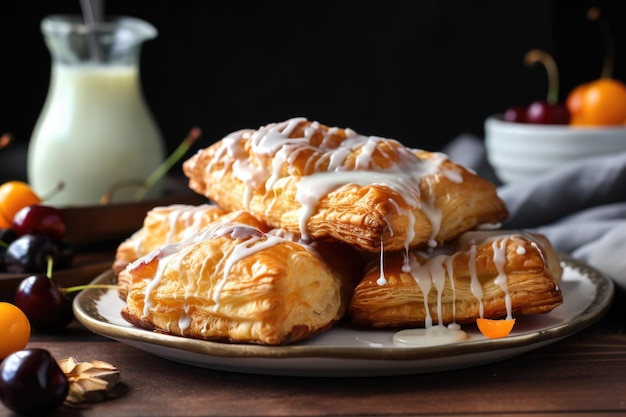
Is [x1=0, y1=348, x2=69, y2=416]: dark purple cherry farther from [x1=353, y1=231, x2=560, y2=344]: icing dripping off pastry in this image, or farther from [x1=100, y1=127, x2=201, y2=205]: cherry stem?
[x1=100, y1=127, x2=201, y2=205]: cherry stem

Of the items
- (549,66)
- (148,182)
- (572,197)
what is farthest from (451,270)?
(549,66)

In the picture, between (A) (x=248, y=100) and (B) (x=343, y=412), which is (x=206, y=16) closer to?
(A) (x=248, y=100)

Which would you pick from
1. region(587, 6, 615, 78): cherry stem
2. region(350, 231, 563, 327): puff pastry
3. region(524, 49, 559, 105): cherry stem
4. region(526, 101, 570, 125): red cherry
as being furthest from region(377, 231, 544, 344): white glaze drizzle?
region(587, 6, 615, 78): cherry stem

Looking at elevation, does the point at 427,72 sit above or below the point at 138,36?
below

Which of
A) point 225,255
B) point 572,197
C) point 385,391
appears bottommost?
point 572,197

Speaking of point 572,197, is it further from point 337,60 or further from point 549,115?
point 337,60

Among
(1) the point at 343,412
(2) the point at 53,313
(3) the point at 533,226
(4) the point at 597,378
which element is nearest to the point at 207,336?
(1) the point at 343,412

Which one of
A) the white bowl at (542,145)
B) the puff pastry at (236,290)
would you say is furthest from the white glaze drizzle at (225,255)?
the white bowl at (542,145)
